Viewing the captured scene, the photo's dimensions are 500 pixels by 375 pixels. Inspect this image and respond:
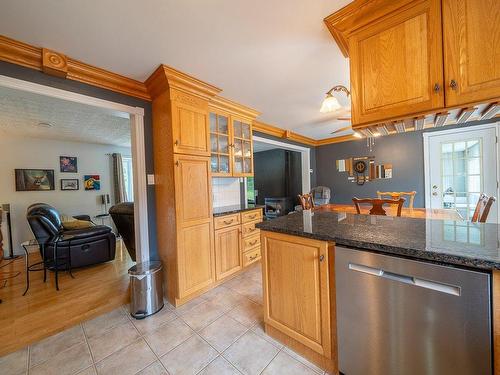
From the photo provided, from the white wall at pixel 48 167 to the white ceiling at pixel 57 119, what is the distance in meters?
0.25

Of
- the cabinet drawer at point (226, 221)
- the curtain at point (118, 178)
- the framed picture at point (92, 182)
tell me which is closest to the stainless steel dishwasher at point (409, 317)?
the cabinet drawer at point (226, 221)

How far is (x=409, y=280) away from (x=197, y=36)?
6.57 ft

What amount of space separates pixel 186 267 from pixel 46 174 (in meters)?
4.35

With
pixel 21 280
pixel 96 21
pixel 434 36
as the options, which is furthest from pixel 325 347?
pixel 21 280

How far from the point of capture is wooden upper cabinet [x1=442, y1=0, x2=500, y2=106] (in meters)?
0.96

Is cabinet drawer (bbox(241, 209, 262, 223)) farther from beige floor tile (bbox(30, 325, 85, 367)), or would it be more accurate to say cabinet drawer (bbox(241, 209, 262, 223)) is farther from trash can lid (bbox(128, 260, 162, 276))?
beige floor tile (bbox(30, 325, 85, 367))

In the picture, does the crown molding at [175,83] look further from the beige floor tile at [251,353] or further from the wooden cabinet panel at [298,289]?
the beige floor tile at [251,353]

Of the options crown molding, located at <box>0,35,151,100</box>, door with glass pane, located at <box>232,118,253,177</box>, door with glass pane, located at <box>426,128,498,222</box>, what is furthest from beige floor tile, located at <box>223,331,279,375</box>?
door with glass pane, located at <box>426,128,498,222</box>

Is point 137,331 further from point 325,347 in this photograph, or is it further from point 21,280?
point 21,280

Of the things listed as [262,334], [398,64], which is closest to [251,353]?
[262,334]

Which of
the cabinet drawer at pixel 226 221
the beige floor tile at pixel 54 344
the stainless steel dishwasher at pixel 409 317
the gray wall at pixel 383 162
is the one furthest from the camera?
the gray wall at pixel 383 162

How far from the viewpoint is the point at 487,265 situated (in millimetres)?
722

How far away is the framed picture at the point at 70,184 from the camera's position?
4.37m

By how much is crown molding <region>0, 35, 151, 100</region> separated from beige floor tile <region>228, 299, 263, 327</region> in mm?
2433
